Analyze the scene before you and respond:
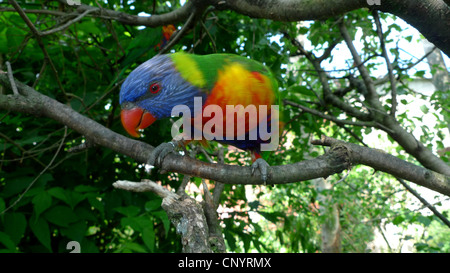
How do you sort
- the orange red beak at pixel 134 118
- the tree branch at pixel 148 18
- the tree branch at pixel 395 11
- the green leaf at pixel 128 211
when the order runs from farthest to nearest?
the tree branch at pixel 148 18, the green leaf at pixel 128 211, the orange red beak at pixel 134 118, the tree branch at pixel 395 11

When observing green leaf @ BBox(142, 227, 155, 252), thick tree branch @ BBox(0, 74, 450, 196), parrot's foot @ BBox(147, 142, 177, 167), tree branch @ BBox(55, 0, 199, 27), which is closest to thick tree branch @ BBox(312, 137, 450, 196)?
thick tree branch @ BBox(0, 74, 450, 196)

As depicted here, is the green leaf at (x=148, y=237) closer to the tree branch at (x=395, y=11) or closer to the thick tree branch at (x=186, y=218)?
the thick tree branch at (x=186, y=218)

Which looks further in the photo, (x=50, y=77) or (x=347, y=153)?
(x=50, y=77)

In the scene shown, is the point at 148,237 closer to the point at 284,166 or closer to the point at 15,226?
the point at 15,226

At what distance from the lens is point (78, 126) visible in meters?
1.40

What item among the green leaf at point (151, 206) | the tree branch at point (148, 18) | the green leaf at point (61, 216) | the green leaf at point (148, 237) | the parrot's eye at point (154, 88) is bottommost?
the green leaf at point (148, 237)

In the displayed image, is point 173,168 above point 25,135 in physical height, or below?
below

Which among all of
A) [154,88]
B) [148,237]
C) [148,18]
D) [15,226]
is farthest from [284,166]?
[15,226]

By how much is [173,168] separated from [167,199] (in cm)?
12

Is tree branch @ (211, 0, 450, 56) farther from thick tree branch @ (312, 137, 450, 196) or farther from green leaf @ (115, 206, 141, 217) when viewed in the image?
green leaf @ (115, 206, 141, 217)

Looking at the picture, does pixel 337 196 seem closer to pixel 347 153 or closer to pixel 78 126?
pixel 347 153

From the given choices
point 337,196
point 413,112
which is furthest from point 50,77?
point 337,196

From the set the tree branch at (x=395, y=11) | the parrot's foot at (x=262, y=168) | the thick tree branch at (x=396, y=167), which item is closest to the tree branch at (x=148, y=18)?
the tree branch at (x=395, y=11)

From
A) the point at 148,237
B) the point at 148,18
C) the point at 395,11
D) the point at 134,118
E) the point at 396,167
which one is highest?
the point at 148,18
